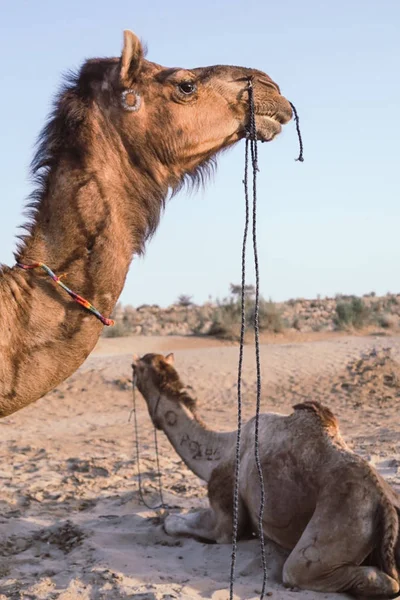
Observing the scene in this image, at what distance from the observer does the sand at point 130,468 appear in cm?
579

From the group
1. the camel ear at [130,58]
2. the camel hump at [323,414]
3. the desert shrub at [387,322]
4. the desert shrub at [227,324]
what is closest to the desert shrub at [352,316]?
the desert shrub at [387,322]

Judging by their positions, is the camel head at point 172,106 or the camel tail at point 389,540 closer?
the camel head at point 172,106

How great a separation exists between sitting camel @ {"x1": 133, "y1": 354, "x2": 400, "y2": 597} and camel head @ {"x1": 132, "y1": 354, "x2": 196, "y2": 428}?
1.89ft

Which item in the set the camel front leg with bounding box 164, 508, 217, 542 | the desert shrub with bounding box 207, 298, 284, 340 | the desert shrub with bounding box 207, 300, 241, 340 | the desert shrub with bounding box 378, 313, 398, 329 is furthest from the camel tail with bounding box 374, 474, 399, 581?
the desert shrub with bounding box 378, 313, 398, 329

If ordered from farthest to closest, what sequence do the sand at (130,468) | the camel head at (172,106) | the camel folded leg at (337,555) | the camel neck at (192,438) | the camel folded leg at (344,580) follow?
the camel neck at (192,438) → the sand at (130,468) → the camel folded leg at (337,555) → the camel folded leg at (344,580) → the camel head at (172,106)

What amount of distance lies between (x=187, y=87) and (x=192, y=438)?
4172 millimetres

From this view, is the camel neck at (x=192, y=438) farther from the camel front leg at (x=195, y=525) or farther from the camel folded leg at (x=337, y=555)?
the camel folded leg at (x=337, y=555)

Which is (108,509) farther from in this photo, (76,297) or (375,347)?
(375,347)

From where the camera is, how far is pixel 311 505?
5617 mm

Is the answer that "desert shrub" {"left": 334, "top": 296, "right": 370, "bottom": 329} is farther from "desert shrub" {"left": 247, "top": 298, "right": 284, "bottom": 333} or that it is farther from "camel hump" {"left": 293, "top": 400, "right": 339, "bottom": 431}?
"camel hump" {"left": 293, "top": 400, "right": 339, "bottom": 431}

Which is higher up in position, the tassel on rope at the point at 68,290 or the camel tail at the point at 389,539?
the tassel on rope at the point at 68,290

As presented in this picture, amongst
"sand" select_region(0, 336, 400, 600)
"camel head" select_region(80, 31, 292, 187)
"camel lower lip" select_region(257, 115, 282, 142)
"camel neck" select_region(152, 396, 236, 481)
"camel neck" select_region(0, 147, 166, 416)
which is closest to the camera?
"camel neck" select_region(0, 147, 166, 416)

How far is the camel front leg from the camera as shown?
670 centimetres

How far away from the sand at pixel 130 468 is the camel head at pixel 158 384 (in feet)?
3.35
